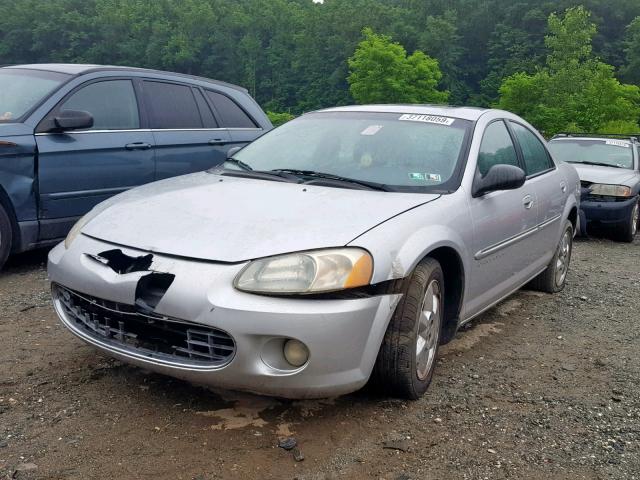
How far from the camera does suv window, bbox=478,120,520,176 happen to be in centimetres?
407

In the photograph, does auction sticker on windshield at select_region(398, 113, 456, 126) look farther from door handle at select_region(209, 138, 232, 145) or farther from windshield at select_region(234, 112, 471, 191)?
door handle at select_region(209, 138, 232, 145)

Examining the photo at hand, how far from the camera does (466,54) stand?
95.4 m

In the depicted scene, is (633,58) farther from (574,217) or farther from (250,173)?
(250,173)

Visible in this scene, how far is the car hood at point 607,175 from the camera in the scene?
364 inches

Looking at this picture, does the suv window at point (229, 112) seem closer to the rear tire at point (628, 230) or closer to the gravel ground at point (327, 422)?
the gravel ground at point (327, 422)

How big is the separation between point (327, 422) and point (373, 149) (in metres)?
1.65

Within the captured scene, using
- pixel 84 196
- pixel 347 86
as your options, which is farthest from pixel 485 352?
pixel 347 86

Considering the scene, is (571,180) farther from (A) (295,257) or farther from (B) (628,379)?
(A) (295,257)

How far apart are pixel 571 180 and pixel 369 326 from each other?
359 cm

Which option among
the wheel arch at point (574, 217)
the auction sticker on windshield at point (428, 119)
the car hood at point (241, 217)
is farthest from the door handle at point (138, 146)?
the wheel arch at point (574, 217)

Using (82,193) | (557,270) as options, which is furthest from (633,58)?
(82,193)

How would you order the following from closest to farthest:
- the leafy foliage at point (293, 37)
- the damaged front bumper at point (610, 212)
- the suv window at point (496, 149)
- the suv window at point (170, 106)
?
the suv window at point (496, 149) < the suv window at point (170, 106) < the damaged front bumper at point (610, 212) < the leafy foliage at point (293, 37)

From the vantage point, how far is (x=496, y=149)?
4.35 meters

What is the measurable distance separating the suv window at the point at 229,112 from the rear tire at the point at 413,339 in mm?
4135
